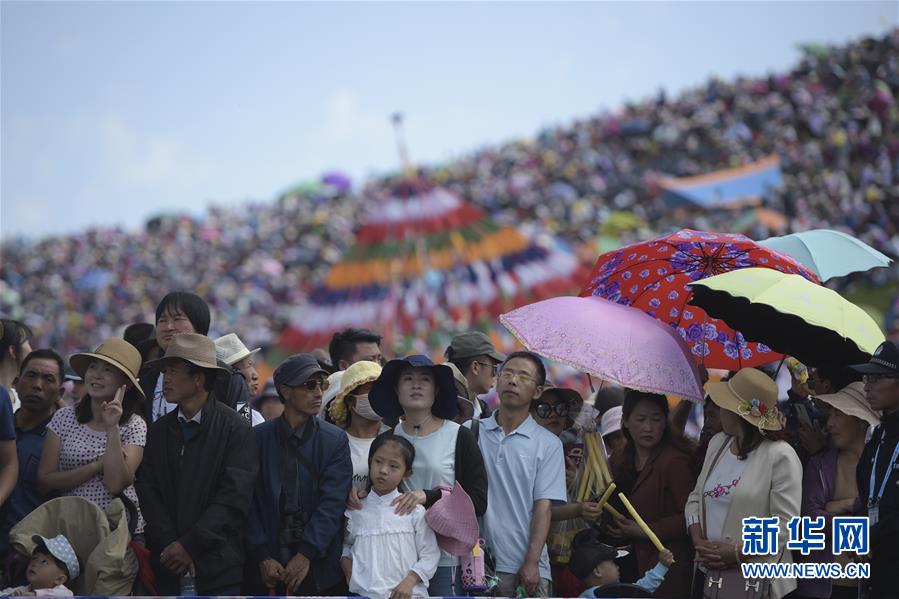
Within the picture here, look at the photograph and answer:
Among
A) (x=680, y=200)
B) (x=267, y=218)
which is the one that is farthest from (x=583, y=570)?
(x=267, y=218)

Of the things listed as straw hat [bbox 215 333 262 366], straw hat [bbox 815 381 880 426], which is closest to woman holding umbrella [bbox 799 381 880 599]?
straw hat [bbox 815 381 880 426]

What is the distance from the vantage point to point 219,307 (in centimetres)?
2698

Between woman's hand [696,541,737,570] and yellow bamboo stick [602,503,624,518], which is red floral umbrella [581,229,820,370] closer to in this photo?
yellow bamboo stick [602,503,624,518]

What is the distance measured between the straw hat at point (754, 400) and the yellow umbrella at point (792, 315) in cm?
32

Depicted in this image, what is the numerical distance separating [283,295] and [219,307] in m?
1.67

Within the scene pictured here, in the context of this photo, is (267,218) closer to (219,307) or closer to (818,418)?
(219,307)

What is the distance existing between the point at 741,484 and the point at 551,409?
994mm

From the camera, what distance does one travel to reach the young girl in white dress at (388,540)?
4.27 meters

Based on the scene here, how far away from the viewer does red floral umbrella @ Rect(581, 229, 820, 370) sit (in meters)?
5.73

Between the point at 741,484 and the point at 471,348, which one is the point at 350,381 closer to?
the point at 471,348

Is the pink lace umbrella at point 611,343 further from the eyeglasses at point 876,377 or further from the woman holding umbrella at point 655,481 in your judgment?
the eyeglasses at point 876,377

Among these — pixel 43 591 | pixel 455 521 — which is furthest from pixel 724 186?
pixel 43 591

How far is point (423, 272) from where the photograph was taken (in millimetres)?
12305

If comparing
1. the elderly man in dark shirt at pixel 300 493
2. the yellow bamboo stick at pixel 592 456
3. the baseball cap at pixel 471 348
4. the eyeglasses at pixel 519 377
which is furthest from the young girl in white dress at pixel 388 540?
the baseball cap at pixel 471 348
